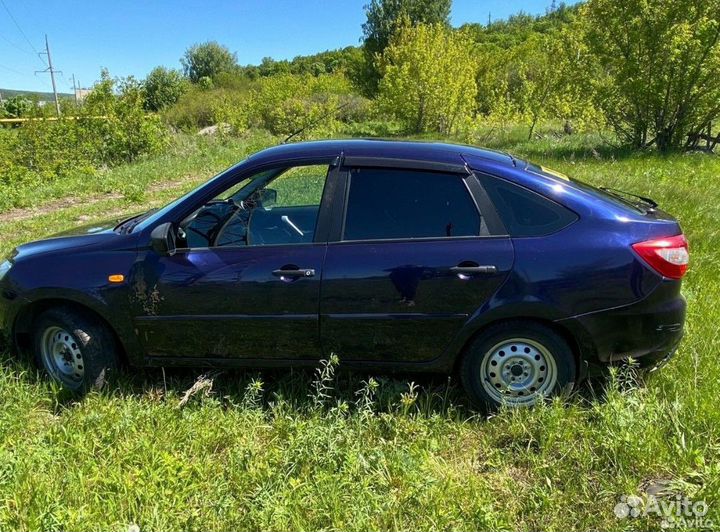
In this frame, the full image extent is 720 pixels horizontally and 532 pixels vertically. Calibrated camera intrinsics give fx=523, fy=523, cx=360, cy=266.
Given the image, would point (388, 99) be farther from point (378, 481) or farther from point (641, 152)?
point (378, 481)

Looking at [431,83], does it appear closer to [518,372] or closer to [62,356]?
[518,372]

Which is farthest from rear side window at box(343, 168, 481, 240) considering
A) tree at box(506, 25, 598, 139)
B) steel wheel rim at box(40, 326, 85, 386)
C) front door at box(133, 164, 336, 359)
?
tree at box(506, 25, 598, 139)

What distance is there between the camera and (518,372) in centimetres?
313

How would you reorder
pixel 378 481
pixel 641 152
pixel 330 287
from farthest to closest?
pixel 641 152, pixel 330 287, pixel 378 481

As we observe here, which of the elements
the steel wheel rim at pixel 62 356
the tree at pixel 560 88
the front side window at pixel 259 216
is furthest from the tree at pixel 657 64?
the steel wheel rim at pixel 62 356

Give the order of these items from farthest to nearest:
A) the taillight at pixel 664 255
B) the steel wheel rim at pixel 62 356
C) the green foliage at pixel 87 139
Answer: the green foliage at pixel 87 139 → the steel wheel rim at pixel 62 356 → the taillight at pixel 664 255

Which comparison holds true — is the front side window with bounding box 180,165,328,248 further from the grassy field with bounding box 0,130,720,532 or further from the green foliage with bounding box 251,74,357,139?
the green foliage with bounding box 251,74,357,139

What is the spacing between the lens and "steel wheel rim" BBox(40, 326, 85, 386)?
3.51m

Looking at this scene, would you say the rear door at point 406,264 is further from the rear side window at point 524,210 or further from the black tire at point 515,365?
the black tire at point 515,365

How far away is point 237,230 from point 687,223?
5787 mm

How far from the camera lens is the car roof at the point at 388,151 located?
3258 mm

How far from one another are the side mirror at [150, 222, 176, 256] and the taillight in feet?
8.85

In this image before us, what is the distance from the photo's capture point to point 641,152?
1353 cm

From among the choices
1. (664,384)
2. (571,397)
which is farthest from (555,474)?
(664,384)
